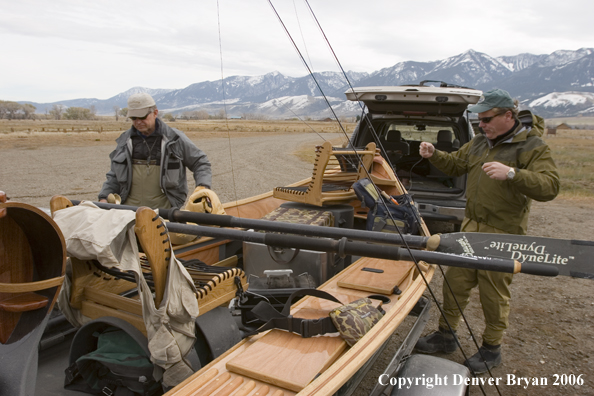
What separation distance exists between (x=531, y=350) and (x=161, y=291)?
343 cm

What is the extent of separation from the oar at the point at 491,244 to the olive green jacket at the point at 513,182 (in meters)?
0.56

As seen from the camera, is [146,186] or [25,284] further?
[146,186]

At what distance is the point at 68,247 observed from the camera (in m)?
1.99

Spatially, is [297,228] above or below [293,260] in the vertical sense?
above

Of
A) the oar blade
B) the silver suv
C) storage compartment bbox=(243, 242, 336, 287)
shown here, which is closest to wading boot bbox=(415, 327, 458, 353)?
storage compartment bbox=(243, 242, 336, 287)

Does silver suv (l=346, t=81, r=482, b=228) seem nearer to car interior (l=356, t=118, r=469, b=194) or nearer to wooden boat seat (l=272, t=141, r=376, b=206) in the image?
car interior (l=356, t=118, r=469, b=194)

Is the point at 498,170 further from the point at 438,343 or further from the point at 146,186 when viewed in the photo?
the point at 146,186

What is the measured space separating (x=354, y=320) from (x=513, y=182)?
1.52m

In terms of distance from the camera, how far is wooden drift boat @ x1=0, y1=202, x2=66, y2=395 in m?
1.67

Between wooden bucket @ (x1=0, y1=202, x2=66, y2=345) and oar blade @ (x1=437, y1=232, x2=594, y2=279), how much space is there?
2.06 m

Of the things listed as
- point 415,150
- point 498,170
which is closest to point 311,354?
point 498,170

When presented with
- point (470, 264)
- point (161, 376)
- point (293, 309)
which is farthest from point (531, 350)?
point (161, 376)

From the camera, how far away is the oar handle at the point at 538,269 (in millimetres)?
2184

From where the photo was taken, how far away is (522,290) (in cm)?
523
